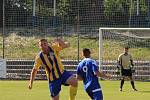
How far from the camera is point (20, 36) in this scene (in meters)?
42.3

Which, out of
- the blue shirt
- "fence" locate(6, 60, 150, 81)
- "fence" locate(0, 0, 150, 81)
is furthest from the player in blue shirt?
"fence" locate(0, 0, 150, 81)

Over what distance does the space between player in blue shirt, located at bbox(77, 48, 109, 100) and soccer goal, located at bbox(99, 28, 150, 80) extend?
684 inches

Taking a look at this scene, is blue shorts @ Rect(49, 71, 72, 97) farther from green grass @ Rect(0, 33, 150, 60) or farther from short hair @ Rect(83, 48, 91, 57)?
green grass @ Rect(0, 33, 150, 60)

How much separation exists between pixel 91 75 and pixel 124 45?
74.0 feet

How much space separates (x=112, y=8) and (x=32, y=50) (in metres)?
6.96

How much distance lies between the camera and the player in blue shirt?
12992 millimetres

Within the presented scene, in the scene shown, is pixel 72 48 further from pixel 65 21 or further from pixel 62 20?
pixel 65 21

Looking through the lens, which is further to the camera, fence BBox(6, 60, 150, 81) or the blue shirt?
fence BBox(6, 60, 150, 81)

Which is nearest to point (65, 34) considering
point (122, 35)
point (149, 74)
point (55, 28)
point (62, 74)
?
point (55, 28)

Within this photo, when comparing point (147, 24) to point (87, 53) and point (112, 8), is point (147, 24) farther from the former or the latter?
point (87, 53)

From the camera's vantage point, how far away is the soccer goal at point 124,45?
3225 centimetres

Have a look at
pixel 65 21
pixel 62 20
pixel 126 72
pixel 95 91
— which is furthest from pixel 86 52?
pixel 65 21

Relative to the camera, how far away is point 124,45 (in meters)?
35.6

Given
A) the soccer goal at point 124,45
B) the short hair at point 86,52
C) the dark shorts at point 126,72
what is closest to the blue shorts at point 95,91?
the short hair at point 86,52
